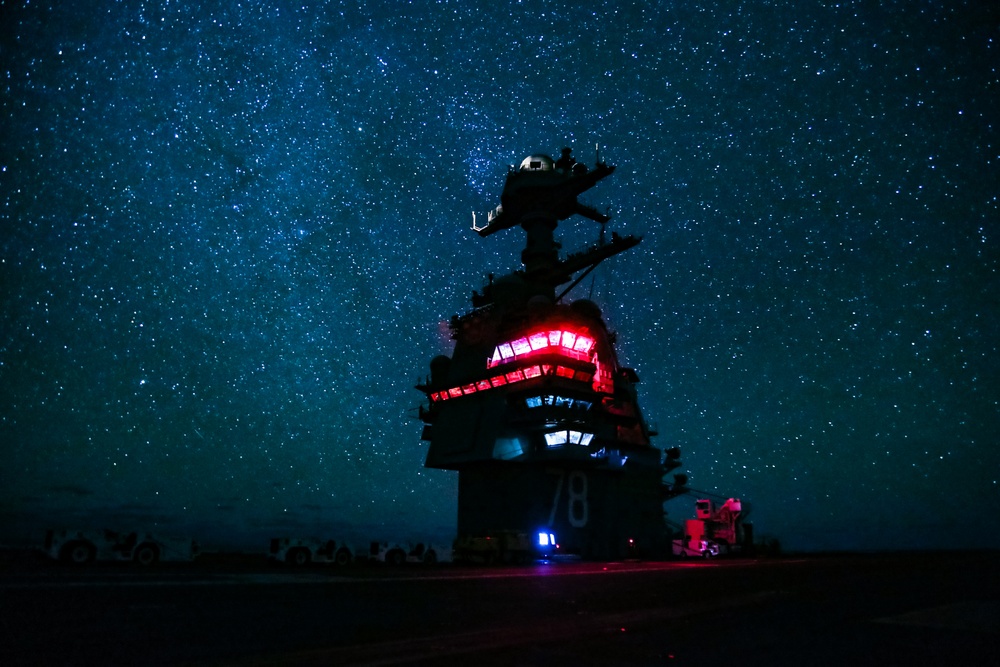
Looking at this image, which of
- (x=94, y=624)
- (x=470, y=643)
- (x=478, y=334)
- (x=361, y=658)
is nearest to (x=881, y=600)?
(x=470, y=643)

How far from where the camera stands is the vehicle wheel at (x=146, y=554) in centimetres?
3136

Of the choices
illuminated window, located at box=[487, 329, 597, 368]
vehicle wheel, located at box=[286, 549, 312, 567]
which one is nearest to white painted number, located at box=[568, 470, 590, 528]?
illuminated window, located at box=[487, 329, 597, 368]

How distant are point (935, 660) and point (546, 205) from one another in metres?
69.8

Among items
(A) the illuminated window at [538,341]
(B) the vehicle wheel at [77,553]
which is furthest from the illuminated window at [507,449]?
(B) the vehicle wheel at [77,553]

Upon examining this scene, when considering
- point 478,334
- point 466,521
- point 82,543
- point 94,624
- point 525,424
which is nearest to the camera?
point 94,624

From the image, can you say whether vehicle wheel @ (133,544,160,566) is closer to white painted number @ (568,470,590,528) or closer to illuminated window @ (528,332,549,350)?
illuminated window @ (528,332,549,350)

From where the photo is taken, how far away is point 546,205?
74500 millimetres

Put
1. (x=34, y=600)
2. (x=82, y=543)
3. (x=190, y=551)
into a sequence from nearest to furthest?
(x=34, y=600)
(x=82, y=543)
(x=190, y=551)

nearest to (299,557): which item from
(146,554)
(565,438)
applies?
(146,554)

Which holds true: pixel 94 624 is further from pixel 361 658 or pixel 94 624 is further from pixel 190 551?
pixel 190 551

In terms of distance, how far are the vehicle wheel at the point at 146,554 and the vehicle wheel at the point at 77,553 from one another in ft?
6.64

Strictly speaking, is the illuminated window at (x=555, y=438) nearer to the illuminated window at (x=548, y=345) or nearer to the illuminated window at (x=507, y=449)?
the illuminated window at (x=507, y=449)

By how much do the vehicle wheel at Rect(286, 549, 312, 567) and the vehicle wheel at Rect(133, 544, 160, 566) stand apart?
713cm

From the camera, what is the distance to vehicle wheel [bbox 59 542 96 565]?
1170 inches
